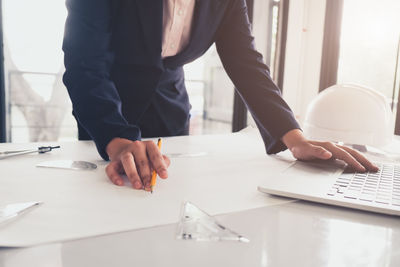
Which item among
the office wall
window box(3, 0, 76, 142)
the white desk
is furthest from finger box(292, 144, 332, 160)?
the office wall

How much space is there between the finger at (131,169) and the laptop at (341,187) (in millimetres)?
194

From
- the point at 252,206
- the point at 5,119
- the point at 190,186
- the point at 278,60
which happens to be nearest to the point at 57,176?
the point at 190,186

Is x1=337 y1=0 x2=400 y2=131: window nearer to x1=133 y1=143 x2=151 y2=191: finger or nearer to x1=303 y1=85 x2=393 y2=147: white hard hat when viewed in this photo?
x1=303 y1=85 x2=393 y2=147: white hard hat

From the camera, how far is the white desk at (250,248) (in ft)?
1.11

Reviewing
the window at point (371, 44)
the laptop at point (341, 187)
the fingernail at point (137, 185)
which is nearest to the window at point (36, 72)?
the fingernail at point (137, 185)

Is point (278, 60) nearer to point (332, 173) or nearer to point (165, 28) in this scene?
point (165, 28)

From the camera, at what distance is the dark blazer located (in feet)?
2.55

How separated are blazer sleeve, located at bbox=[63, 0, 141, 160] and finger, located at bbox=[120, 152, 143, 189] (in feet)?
0.42

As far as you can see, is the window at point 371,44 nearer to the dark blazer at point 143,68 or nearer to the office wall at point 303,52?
the office wall at point 303,52

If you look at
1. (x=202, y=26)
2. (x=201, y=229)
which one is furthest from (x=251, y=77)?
(x=201, y=229)

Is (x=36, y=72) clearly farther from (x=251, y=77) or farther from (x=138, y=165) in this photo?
(x=138, y=165)

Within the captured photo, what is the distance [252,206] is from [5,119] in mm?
2042

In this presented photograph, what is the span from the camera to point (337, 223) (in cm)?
45

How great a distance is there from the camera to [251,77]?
104cm
